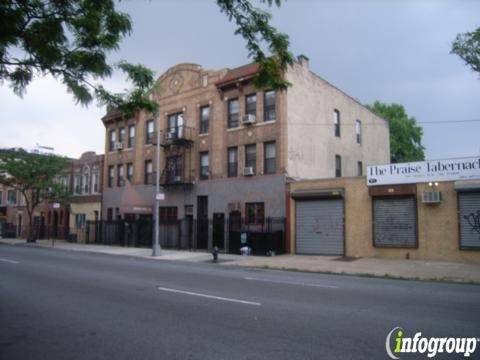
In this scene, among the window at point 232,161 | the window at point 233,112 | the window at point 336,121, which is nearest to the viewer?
the window at point 232,161

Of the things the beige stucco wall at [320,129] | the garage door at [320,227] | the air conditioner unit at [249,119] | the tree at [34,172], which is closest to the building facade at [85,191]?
the tree at [34,172]

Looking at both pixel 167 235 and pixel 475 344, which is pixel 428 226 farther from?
pixel 167 235

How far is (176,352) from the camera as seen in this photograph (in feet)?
18.2

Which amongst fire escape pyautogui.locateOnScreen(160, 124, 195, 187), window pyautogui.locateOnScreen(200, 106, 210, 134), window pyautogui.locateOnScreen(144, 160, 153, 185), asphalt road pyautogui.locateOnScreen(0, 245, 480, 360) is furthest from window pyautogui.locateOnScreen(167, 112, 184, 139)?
asphalt road pyautogui.locateOnScreen(0, 245, 480, 360)

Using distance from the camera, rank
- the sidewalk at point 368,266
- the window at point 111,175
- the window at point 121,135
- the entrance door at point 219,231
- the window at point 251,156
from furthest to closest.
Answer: the window at point 111,175, the window at point 121,135, the entrance door at point 219,231, the window at point 251,156, the sidewalk at point 368,266

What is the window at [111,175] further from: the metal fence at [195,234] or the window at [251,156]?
the window at [251,156]

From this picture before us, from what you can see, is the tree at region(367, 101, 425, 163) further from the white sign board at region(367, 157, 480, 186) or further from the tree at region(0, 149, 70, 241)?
the tree at region(0, 149, 70, 241)

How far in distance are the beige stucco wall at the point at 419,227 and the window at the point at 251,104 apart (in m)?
6.60

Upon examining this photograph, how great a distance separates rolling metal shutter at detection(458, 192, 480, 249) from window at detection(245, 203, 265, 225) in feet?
34.8

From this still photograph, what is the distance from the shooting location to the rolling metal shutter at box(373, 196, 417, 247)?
1973 centimetres

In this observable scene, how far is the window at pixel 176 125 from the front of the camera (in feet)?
96.2

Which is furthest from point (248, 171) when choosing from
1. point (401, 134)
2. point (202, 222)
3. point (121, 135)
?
point (401, 134)

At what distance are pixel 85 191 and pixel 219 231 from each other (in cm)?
1817

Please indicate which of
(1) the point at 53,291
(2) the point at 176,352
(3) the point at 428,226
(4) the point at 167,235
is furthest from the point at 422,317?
(4) the point at 167,235
